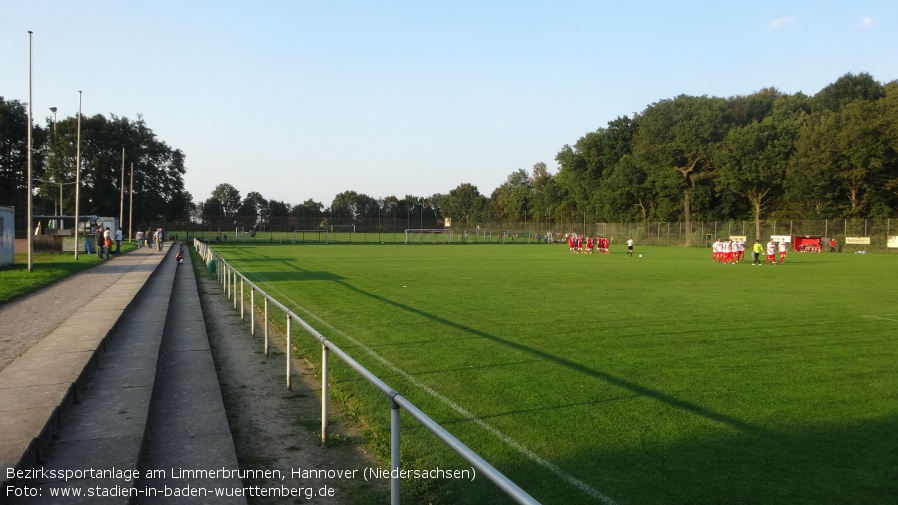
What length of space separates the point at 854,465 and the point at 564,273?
21.5 m

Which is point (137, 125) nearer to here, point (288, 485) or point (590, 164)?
point (590, 164)

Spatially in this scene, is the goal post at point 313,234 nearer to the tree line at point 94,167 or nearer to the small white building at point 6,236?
the tree line at point 94,167

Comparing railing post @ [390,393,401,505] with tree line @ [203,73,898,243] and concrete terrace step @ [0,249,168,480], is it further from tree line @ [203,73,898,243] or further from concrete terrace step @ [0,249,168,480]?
tree line @ [203,73,898,243]

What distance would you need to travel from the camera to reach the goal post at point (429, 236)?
81.0m

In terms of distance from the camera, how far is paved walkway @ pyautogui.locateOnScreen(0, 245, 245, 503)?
485cm

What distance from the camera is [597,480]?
4.78 metres

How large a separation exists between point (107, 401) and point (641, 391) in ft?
19.2

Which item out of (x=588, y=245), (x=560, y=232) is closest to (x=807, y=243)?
(x=588, y=245)

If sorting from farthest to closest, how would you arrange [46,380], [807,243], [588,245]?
[807,243], [588,245], [46,380]

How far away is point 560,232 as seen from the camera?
302 feet

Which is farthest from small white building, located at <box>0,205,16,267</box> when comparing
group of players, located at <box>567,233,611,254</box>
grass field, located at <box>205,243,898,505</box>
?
Result: group of players, located at <box>567,233,611,254</box>

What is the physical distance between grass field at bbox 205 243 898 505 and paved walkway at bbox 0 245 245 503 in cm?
146

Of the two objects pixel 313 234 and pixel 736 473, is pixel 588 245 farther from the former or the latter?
pixel 313 234

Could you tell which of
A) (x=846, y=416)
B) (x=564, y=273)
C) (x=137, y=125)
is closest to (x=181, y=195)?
(x=137, y=125)
